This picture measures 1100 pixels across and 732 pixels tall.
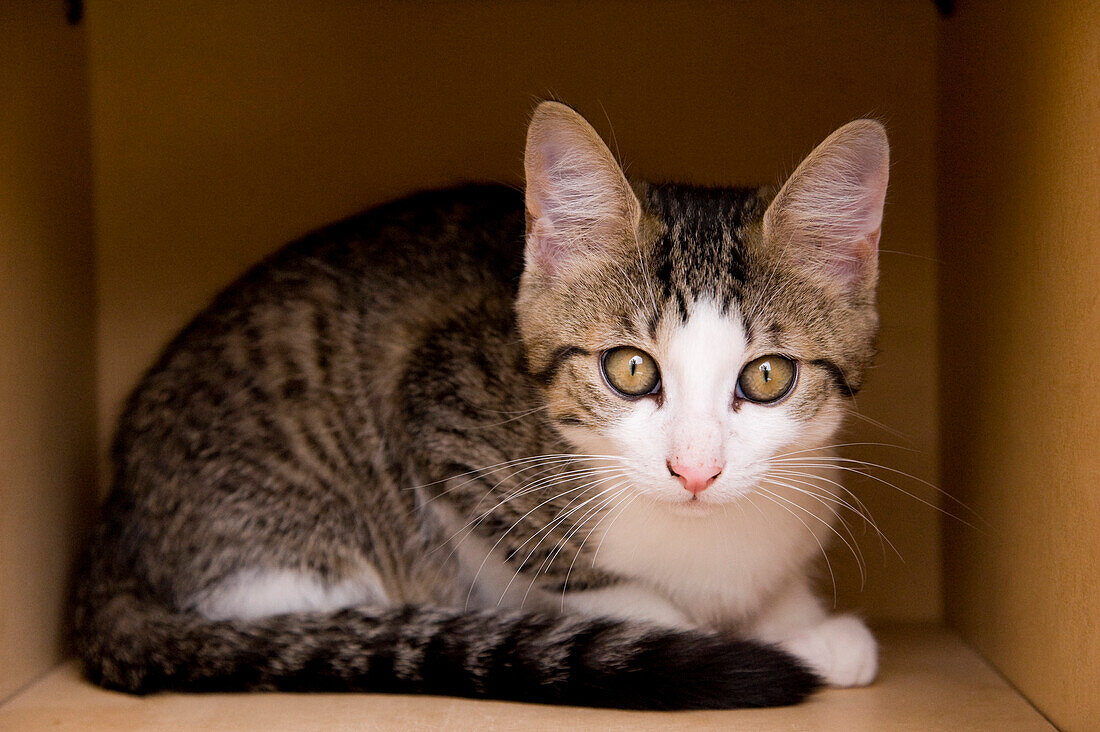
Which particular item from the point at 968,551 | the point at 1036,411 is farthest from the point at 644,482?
the point at 968,551

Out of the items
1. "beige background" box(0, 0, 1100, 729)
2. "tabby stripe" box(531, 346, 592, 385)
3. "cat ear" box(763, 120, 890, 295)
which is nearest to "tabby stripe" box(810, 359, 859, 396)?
"cat ear" box(763, 120, 890, 295)

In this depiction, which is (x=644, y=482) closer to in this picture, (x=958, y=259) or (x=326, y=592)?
(x=326, y=592)

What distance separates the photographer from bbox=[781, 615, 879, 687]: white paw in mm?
1745

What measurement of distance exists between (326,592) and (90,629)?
0.41m

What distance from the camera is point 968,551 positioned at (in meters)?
2.07

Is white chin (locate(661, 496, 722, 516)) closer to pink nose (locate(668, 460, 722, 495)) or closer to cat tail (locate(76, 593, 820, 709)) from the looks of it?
pink nose (locate(668, 460, 722, 495))

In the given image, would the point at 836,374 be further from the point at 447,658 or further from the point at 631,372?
the point at 447,658

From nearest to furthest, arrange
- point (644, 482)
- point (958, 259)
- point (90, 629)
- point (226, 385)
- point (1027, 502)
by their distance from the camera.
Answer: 1. point (644, 482)
2. point (1027, 502)
3. point (90, 629)
4. point (226, 385)
5. point (958, 259)

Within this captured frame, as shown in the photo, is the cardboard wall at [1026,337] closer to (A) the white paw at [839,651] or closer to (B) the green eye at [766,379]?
(A) the white paw at [839,651]

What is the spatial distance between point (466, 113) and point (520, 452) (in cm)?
89

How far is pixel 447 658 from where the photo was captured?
1.66 metres

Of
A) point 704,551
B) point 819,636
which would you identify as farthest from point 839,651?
point 704,551

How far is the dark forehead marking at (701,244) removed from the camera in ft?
5.46

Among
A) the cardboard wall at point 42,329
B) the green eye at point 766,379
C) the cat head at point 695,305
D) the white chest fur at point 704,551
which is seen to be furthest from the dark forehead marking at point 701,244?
the cardboard wall at point 42,329
